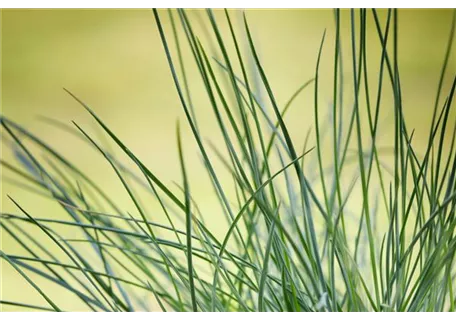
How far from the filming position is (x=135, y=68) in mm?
864

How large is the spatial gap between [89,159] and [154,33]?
19cm

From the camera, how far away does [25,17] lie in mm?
878

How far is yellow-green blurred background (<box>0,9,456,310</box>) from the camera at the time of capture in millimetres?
815

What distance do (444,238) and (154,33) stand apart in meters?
0.68

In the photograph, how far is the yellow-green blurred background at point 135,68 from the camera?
0.81 meters

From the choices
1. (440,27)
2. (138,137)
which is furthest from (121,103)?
(440,27)

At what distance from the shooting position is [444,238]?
10.1 inches
